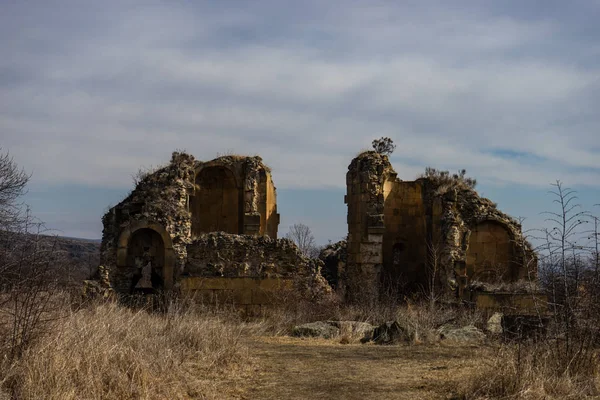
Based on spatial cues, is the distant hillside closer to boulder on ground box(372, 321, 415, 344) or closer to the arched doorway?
the arched doorway

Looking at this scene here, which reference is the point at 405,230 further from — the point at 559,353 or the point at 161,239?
the point at 559,353

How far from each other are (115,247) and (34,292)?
41.3 ft

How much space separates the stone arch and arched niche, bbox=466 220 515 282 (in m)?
9.35

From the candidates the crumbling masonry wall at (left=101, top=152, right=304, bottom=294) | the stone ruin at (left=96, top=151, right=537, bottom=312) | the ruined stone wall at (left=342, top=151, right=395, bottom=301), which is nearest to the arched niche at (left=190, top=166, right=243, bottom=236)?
the stone ruin at (left=96, top=151, right=537, bottom=312)

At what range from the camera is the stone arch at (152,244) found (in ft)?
62.2

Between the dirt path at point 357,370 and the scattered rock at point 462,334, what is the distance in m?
0.72

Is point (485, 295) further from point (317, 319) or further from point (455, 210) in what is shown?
point (317, 319)

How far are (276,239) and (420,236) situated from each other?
715 centimetres

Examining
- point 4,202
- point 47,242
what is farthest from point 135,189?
point 47,242

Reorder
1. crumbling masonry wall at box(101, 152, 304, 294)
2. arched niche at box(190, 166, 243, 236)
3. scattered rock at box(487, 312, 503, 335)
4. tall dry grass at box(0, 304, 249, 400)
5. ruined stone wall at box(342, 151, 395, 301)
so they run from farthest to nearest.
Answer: arched niche at box(190, 166, 243, 236) < ruined stone wall at box(342, 151, 395, 301) < crumbling masonry wall at box(101, 152, 304, 294) < scattered rock at box(487, 312, 503, 335) < tall dry grass at box(0, 304, 249, 400)

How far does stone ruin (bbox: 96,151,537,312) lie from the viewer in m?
18.3

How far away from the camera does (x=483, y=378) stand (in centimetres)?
732

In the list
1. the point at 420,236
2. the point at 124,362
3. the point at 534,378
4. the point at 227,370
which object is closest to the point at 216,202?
the point at 420,236

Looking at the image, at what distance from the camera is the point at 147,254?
1983 centimetres
